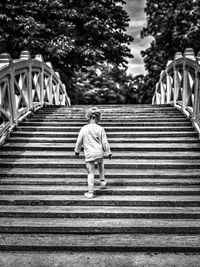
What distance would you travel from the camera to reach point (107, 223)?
4195 mm

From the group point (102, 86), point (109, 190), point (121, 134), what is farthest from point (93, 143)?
point (102, 86)

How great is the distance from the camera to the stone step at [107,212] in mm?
4344

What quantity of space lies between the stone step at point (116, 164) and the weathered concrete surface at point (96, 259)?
223cm

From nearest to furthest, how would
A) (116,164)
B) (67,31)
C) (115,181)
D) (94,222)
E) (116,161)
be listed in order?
1. (94,222)
2. (115,181)
3. (116,164)
4. (116,161)
5. (67,31)

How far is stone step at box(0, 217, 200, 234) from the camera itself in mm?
4047

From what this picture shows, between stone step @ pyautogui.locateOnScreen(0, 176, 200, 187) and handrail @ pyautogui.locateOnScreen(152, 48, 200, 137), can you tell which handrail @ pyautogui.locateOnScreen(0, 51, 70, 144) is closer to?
stone step @ pyautogui.locateOnScreen(0, 176, 200, 187)

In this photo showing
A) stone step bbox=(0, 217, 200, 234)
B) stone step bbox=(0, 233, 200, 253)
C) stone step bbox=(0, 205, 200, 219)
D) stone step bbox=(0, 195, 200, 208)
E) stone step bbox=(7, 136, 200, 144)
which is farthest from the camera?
stone step bbox=(7, 136, 200, 144)

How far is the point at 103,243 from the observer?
3.80 m

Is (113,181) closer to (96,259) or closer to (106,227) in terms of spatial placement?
(106,227)

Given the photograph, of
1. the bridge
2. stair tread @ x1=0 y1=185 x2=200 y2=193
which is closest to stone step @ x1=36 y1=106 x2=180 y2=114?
the bridge

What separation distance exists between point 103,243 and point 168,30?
19.1 meters

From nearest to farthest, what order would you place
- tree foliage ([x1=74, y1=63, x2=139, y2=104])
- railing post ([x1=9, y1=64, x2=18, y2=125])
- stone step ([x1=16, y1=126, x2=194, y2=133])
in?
railing post ([x1=9, y1=64, x2=18, y2=125]) < stone step ([x1=16, y1=126, x2=194, y2=133]) < tree foliage ([x1=74, y1=63, x2=139, y2=104])

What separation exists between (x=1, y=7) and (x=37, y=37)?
1.94 m

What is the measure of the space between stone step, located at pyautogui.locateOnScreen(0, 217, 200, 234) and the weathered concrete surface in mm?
408
